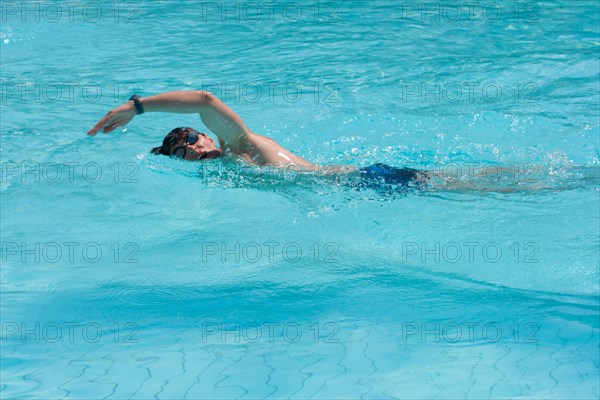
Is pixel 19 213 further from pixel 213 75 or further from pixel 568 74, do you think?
pixel 568 74

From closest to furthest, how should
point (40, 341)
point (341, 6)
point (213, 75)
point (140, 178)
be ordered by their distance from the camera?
point (40, 341), point (140, 178), point (213, 75), point (341, 6)

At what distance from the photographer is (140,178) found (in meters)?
5.89

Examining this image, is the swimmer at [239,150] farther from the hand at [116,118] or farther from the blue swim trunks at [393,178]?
the hand at [116,118]

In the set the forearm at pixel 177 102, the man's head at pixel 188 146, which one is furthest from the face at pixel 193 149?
the forearm at pixel 177 102

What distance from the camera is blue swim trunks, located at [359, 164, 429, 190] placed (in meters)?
5.28

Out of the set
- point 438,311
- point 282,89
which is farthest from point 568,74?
point 438,311

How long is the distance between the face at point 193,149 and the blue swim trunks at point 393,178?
1.11 metres

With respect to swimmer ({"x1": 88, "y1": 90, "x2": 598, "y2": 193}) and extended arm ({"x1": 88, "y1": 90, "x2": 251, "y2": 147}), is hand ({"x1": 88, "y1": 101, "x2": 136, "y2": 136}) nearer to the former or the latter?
extended arm ({"x1": 88, "y1": 90, "x2": 251, "y2": 147})

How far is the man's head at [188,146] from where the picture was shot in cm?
520

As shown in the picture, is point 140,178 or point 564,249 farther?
point 140,178

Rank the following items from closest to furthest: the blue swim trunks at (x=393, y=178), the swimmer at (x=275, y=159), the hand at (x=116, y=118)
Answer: the hand at (x=116, y=118) < the swimmer at (x=275, y=159) < the blue swim trunks at (x=393, y=178)

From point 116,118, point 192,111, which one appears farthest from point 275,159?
point 116,118

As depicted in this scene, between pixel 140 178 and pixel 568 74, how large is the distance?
460cm

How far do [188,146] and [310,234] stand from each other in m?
1.05
